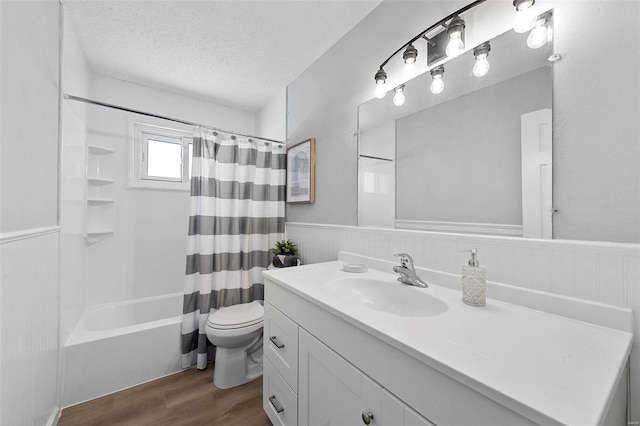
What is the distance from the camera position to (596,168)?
29.1 inches

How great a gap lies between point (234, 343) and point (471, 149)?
1.76 metres

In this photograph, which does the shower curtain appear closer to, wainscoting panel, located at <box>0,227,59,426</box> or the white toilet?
the white toilet

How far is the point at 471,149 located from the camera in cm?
106

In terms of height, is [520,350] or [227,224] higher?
[227,224]

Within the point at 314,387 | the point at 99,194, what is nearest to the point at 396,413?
the point at 314,387

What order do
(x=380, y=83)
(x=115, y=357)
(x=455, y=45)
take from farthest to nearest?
(x=115, y=357)
(x=380, y=83)
(x=455, y=45)

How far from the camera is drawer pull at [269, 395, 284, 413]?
1172 millimetres

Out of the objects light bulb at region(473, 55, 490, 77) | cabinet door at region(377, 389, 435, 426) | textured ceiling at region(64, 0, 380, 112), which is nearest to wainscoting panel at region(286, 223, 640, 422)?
cabinet door at region(377, 389, 435, 426)

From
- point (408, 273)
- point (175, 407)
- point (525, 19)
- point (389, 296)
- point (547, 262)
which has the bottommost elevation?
point (175, 407)

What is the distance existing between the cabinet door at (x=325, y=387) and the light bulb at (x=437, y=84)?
47.9 inches

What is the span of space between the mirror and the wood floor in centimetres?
134

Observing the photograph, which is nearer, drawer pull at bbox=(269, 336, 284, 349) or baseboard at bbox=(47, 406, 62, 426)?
drawer pull at bbox=(269, 336, 284, 349)

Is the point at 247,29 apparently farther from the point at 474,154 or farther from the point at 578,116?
the point at 578,116

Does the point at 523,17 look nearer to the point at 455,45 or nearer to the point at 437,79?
the point at 455,45
